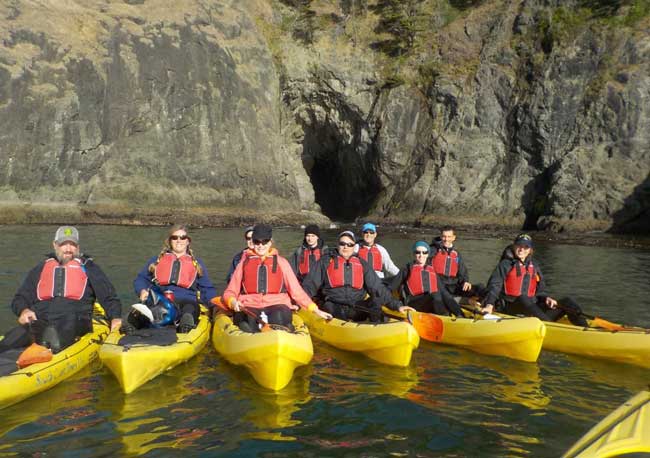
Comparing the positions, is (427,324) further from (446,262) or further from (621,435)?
(621,435)

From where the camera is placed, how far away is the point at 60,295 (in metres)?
6.63

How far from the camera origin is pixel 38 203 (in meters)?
32.2

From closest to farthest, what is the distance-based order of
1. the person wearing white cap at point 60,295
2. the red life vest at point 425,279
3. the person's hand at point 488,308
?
1. the person wearing white cap at point 60,295
2. the person's hand at point 488,308
3. the red life vest at point 425,279

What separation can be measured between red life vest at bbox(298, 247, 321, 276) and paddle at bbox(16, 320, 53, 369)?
5.09 meters

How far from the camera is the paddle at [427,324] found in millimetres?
8367

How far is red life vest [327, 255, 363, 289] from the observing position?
27.8 ft

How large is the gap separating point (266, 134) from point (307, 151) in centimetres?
707

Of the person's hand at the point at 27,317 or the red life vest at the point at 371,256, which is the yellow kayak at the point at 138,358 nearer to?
the person's hand at the point at 27,317

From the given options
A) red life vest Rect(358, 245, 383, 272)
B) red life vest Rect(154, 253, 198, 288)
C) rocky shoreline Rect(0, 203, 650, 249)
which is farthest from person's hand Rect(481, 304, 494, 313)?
rocky shoreline Rect(0, 203, 650, 249)

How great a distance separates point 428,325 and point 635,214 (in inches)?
1068

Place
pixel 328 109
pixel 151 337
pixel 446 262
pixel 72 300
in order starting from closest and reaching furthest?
pixel 151 337 → pixel 72 300 → pixel 446 262 → pixel 328 109

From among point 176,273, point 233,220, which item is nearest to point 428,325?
point 176,273

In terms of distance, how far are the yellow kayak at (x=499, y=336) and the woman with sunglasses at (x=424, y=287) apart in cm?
61

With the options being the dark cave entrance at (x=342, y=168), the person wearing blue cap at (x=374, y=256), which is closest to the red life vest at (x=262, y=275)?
the person wearing blue cap at (x=374, y=256)
